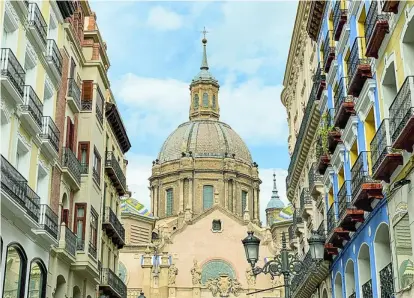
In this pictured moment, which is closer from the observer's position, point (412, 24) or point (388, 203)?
point (412, 24)

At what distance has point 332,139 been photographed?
24438 mm

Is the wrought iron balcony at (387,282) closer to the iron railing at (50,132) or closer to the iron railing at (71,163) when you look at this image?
the iron railing at (50,132)

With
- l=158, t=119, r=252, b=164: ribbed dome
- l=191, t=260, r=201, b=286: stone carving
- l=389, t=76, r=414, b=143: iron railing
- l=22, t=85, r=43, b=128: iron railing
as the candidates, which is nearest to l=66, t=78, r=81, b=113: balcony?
l=22, t=85, r=43, b=128: iron railing

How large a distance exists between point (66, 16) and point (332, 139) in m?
10.1

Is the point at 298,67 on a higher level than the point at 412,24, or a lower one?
higher

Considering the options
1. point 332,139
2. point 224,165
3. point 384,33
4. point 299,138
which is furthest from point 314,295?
point 224,165

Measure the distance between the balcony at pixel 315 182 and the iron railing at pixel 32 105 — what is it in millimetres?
12495

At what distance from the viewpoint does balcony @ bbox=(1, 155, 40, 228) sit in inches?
695

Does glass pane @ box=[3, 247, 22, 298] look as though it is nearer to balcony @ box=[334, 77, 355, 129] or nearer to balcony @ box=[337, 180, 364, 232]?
balcony @ box=[337, 180, 364, 232]

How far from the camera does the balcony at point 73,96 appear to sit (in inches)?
1015

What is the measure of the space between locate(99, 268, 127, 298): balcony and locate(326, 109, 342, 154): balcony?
1225cm

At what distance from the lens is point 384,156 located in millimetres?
Answer: 16906

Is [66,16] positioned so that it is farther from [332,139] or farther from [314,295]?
[314,295]

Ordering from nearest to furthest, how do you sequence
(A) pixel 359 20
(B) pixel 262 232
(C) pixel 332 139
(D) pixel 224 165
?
1. (A) pixel 359 20
2. (C) pixel 332 139
3. (B) pixel 262 232
4. (D) pixel 224 165
